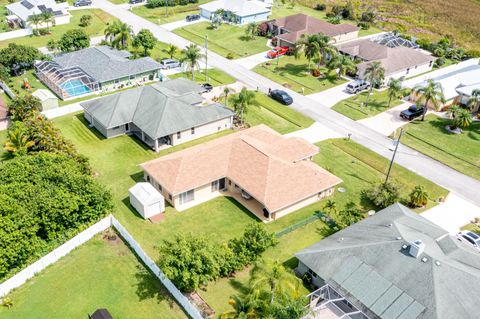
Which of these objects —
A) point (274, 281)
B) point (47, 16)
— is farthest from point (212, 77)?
point (274, 281)

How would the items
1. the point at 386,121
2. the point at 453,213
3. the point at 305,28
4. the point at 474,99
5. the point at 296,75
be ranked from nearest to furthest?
the point at 453,213, the point at 474,99, the point at 386,121, the point at 296,75, the point at 305,28

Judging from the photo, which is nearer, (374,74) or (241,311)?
(241,311)

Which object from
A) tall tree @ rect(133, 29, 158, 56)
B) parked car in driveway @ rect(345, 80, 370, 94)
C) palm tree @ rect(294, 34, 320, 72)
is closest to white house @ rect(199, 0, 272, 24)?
tall tree @ rect(133, 29, 158, 56)

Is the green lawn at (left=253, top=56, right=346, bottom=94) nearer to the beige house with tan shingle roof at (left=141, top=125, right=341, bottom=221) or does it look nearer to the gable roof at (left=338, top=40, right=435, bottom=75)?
the gable roof at (left=338, top=40, right=435, bottom=75)

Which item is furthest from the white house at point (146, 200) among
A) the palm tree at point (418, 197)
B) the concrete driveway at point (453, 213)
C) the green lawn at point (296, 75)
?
the green lawn at point (296, 75)

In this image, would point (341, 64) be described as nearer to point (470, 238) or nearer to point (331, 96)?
point (331, 96)
